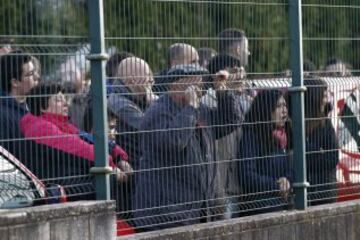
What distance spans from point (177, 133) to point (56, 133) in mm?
1120

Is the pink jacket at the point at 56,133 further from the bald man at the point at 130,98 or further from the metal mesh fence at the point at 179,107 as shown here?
the bald man at the point at 130,98

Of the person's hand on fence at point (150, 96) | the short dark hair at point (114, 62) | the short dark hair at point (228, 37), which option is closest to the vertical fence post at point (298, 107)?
the short dark hair at point (228, 37)

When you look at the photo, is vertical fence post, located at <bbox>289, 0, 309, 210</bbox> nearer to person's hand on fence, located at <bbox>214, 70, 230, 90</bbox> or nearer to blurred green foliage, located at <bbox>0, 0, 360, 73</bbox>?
blurred green foliage, located at <bbox>0, 0, 360, 73</bbox>

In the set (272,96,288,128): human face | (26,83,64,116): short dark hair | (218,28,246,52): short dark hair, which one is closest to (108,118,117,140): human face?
(26,83,64,116): short dark hair

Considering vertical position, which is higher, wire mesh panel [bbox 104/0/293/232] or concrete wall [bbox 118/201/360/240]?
wire mesh panel [bbox 104/0/293/232]

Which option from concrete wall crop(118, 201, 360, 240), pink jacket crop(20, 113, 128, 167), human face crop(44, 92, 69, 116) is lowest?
concrete wall crop(118, 201, 360, 240)

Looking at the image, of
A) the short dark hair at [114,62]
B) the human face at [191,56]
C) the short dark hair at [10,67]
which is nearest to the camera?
the short dark hair at [10,67]

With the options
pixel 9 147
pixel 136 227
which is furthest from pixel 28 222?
pixel 136 227

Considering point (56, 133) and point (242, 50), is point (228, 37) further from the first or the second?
point (56, 133)

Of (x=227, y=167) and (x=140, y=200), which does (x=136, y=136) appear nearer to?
(x=140, y=200)

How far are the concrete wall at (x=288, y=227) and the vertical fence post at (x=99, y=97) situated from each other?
42cm

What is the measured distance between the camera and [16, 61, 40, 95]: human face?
699cm

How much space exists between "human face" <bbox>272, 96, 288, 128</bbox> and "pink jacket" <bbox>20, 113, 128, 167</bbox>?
2.14 m

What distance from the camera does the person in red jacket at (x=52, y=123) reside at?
7.10 meters
